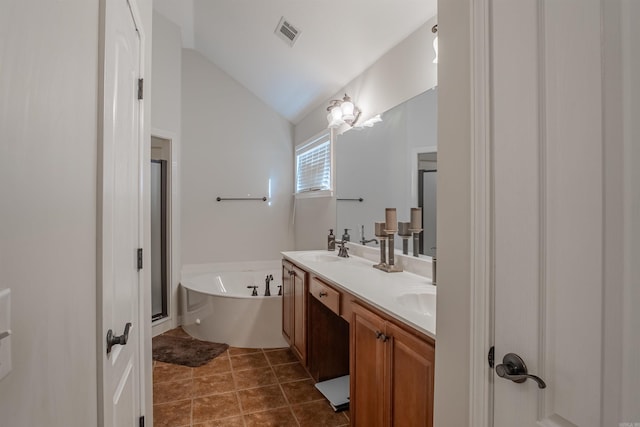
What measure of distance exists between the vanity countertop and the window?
123cm

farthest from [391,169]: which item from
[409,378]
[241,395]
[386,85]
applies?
[241,395]

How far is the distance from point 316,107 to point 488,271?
10.8 ft

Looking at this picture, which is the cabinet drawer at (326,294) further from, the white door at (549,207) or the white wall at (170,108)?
the white wall at (170,108)

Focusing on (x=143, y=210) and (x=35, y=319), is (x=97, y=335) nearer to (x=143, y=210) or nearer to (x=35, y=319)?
(x=35, y=319)

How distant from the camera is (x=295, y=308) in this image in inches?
103

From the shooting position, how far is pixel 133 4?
4.02ft

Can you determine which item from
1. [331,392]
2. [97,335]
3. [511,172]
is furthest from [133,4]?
[331,392]

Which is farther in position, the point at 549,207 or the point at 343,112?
the point at 343,112

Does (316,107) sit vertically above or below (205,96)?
below

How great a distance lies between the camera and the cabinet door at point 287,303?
9.05ft

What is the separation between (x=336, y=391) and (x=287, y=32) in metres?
2.93

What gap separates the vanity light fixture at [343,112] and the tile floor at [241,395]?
7.14 ft

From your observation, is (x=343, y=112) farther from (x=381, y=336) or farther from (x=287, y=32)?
(x=381, y=336)

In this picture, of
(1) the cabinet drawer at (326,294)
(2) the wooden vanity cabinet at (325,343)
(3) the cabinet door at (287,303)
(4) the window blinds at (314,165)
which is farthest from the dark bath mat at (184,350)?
(4) the window blinds at (314,165)
